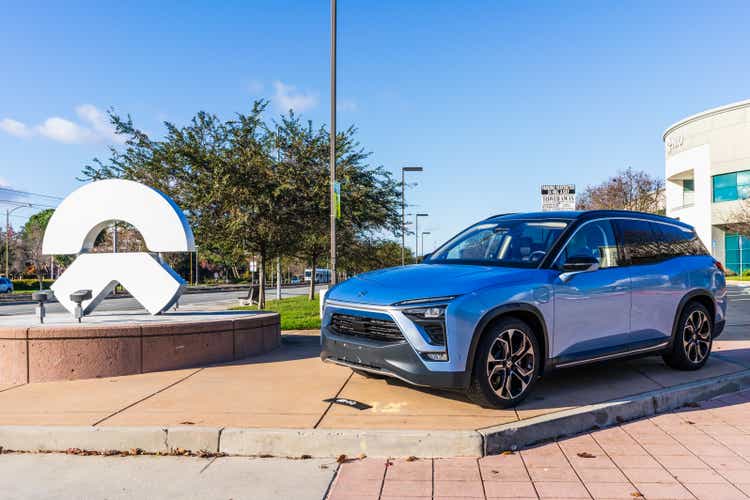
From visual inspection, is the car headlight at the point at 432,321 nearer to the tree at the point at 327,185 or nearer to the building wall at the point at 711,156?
the tree at the point at 327,185

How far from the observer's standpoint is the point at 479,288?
17.7 ft

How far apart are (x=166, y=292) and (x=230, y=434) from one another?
14.9ft

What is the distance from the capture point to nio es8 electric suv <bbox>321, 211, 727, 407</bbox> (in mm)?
5305

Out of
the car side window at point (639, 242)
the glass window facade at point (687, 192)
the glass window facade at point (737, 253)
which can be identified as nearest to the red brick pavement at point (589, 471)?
the car side window at point (639, 242)

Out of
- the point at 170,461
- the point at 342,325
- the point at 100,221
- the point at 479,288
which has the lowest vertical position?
the point at 170,461

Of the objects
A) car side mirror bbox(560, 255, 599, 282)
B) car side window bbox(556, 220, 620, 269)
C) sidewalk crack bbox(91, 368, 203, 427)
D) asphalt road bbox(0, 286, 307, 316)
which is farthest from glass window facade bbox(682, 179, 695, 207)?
sidewalk crack bbox(91, 368, 203, 427)

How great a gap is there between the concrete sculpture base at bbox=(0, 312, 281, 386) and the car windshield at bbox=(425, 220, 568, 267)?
316cm

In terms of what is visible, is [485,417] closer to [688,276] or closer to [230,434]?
[230,434]

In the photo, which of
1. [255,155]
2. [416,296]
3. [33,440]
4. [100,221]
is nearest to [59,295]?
[100,221]

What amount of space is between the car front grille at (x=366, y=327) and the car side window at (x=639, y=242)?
3001 mm

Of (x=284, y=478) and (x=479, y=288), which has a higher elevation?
(x=479, y=288)

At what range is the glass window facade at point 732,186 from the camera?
47125 millimetres

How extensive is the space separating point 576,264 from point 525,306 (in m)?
0.74

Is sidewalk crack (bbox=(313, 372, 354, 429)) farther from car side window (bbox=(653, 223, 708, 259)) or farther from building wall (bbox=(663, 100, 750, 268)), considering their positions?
building wall (bbox=(663, 100, 750, 268))
